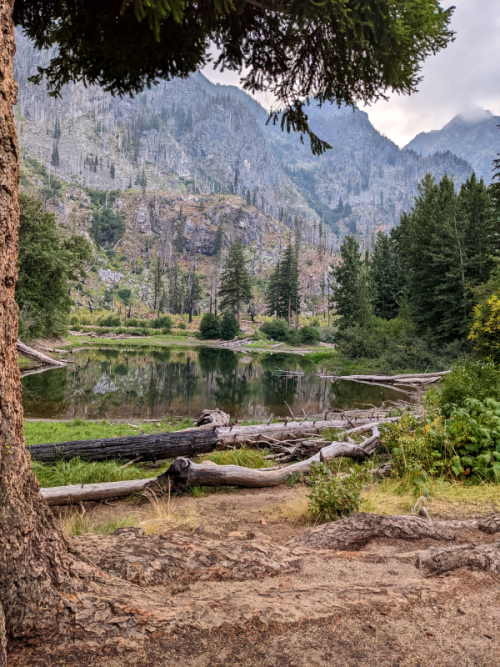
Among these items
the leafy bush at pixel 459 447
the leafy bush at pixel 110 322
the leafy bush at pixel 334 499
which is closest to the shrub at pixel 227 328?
the leafy bush at pixel 110 322

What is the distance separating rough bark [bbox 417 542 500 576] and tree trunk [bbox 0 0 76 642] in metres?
2.40

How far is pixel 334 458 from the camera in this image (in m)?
7.94

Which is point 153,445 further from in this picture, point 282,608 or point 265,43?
point 265,43

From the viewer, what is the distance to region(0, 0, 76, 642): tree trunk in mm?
1869

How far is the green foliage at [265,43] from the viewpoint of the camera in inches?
180

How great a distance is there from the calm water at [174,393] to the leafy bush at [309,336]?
30.2 m

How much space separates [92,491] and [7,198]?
17.6 feet

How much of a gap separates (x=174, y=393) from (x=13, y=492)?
20.2m

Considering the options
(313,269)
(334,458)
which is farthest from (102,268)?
(334,458)

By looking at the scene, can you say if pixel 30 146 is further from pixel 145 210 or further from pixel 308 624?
pixel 308 624

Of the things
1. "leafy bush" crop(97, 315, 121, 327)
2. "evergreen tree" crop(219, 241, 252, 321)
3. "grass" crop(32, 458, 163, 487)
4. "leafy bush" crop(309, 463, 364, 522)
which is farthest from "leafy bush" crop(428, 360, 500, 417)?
"leafy bush" crop(97, 315, 121, 327)

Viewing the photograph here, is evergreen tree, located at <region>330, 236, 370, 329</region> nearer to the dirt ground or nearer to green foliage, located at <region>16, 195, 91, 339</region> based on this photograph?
green foliage, located at <region>16, 195, 91, 339</region>

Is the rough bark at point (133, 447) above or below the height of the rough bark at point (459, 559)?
below

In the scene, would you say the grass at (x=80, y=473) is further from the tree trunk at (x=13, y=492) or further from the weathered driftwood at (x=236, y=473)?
the tree trunk at (x=13, y=492)
